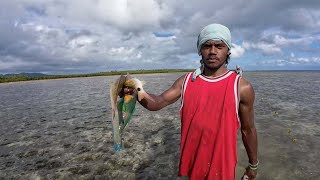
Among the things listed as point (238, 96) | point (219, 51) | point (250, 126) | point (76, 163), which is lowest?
point (76, 163)

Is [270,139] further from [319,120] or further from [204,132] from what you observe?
[204,132]

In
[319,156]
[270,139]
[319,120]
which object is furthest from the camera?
[319,120]

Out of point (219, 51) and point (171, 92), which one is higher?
point (219, 51)

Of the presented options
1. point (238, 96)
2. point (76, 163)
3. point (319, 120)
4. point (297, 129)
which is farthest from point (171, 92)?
point (319, 120)

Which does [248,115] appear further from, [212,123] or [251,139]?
[212,123]

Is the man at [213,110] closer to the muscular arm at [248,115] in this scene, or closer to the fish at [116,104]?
the muscular arm at [248,115]

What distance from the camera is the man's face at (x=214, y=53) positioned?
375 cm

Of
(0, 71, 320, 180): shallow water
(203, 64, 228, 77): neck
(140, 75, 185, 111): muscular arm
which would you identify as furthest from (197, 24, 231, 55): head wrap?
(0, 71, 320, 180): shallow water

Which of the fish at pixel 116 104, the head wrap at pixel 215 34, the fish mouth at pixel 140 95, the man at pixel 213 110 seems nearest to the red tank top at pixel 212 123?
the man at pixel 213 110

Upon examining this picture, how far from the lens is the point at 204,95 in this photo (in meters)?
3.64

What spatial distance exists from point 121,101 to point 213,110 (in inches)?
52.6

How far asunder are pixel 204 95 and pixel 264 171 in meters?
5.93

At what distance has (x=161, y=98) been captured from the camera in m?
4.21

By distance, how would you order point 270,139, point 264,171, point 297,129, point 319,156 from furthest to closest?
point 297,129 < point 270,139 < point 319,156 < point 264,171
